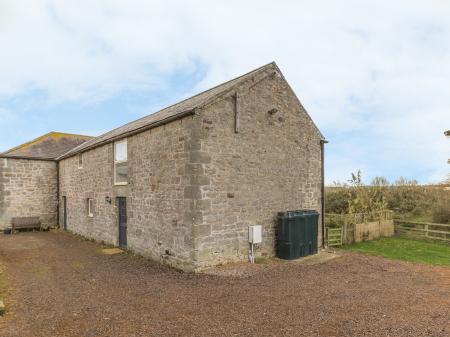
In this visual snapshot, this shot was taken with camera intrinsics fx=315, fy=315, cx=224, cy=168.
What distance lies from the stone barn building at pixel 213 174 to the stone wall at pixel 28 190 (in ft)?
27.6

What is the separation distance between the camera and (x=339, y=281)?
8.19 m

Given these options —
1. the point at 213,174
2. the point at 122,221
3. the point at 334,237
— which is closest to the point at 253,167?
the point at 213,174

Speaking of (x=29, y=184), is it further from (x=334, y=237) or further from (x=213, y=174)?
(x=334, y=237)

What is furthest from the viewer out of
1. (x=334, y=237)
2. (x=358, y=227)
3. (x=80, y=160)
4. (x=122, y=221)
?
(x=80, y=160)

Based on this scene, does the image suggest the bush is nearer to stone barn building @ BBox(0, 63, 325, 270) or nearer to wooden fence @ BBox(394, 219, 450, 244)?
wooden fence @ BBox(394, 219, 450, 244)

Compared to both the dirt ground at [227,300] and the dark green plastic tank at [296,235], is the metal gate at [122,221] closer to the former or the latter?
the dirt ground at [227,300]

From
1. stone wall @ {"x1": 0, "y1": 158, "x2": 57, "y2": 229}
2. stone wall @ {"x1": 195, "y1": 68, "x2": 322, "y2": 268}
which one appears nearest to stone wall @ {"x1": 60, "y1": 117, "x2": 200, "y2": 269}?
stone wall @ {"x1": 195, "y1": 68, "x2": 322, "y2": 268}

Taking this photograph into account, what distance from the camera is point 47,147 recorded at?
72.7ft

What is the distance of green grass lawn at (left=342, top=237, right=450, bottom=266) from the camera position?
37.5 feet

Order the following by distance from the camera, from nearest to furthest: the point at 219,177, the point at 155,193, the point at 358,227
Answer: the point at 219,177 → the point at 155,193 → the point at 358,227

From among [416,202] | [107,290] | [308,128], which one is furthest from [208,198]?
[416,202]

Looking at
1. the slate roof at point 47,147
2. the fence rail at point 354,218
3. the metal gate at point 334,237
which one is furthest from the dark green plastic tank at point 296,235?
the slate roof at point 47,147

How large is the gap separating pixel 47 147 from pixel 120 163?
1250 cm

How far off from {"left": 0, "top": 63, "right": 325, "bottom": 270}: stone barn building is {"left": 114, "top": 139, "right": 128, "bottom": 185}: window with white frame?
4 centimetres
